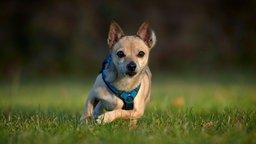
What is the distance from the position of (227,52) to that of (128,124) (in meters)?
17.3

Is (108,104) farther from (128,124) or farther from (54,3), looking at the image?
(54,3)

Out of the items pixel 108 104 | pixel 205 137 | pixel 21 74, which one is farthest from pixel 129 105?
pixel 21 74

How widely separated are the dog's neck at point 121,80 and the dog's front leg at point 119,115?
0.32 meters

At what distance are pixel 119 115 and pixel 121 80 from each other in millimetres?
514

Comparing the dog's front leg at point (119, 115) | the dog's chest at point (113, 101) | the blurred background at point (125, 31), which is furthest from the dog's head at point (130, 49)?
the blurred background at point (125, 31)

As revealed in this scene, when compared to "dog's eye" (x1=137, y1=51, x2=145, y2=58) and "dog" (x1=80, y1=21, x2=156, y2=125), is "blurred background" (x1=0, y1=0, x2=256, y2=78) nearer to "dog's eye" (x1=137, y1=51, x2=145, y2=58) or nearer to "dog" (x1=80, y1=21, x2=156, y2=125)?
"dog" (x1=80, y1=21, x2=156, y2=125)

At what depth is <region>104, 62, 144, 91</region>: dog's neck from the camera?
6152 mm

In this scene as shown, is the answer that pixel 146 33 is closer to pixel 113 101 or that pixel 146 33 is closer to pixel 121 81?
pixel 121 81

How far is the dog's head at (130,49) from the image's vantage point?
19.4 feet

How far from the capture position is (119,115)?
583cm

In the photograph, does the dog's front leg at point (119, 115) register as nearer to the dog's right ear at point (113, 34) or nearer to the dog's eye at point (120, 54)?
the dog's eye at point (120, 54)

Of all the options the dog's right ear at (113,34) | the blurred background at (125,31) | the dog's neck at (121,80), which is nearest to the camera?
the dog's neck at (121,80)

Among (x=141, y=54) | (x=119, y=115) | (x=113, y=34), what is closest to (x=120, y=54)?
(x=141, y=54)

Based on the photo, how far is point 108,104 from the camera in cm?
616
